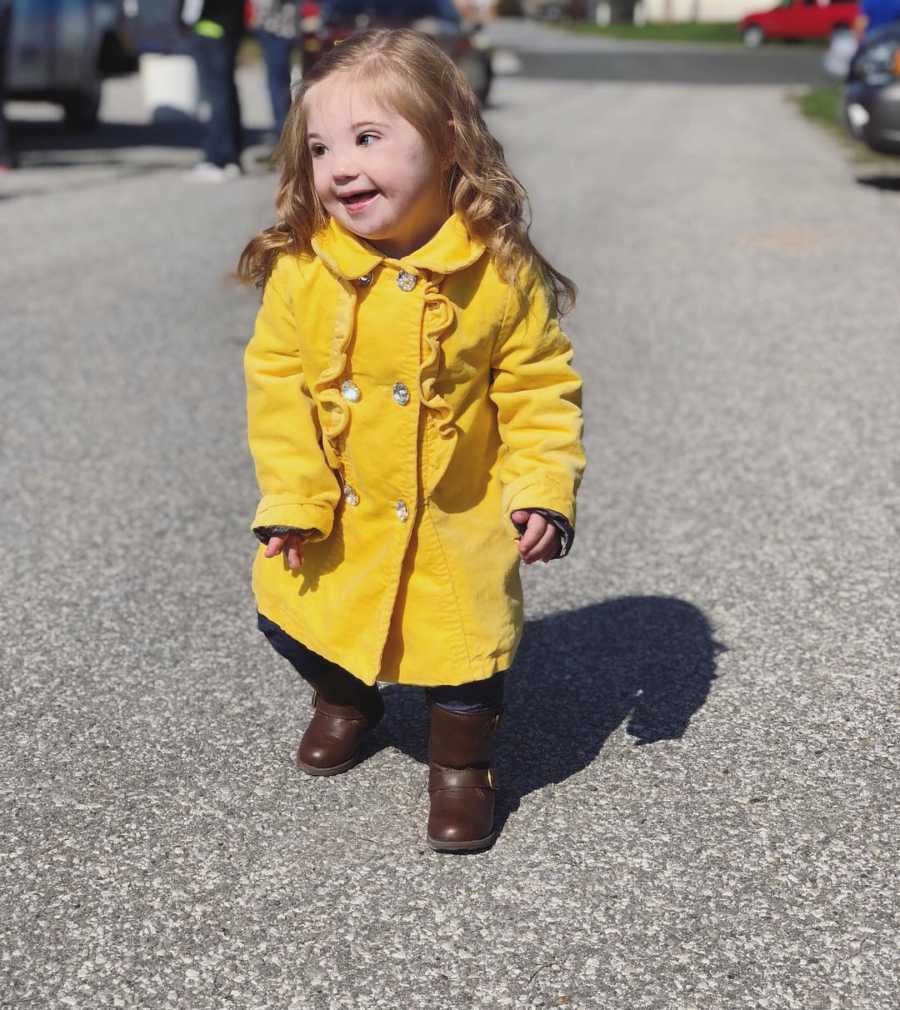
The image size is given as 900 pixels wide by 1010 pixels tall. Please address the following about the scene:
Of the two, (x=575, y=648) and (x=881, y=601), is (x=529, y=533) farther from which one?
(x=881, y=601)

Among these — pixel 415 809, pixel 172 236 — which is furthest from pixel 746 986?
pixel 172 236

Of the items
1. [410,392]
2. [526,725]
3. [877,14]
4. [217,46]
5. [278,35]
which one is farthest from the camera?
[877,14]

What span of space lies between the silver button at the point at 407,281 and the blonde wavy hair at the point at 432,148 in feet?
0.41

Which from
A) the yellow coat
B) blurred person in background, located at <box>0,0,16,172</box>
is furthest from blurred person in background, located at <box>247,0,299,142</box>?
the yellow coat

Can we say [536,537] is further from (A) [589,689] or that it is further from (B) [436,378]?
(A) [589,689]

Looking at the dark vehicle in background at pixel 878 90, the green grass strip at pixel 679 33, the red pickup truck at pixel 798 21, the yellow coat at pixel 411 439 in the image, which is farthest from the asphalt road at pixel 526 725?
the green grass strip at pixel 679 33

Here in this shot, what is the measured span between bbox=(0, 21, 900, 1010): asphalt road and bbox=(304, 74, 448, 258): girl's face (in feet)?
2.19

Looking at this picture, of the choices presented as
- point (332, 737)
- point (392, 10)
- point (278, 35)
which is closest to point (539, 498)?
point (332, 737)

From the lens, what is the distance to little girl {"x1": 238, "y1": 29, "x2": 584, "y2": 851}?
2.29 meters

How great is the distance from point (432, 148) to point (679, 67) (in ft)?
94.8

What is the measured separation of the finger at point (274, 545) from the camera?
95.5 inches

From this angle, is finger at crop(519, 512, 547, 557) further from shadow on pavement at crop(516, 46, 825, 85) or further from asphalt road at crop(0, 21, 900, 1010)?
shadow on pavement at crop(516, 46, 825, 85)

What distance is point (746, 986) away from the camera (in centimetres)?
213

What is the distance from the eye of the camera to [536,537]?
2350mm
